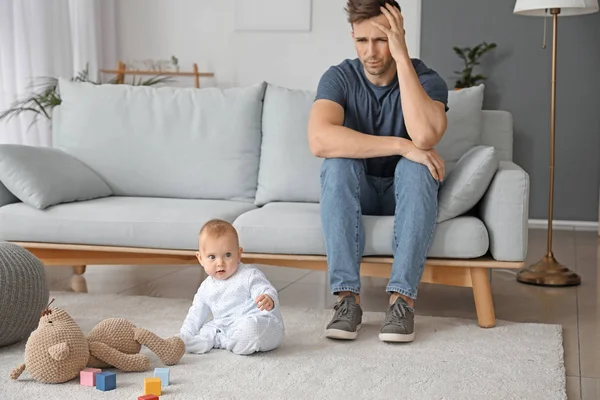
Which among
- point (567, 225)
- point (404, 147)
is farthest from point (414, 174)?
point (567, 225)

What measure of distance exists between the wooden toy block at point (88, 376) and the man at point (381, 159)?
747mm

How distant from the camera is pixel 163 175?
3.38 meters

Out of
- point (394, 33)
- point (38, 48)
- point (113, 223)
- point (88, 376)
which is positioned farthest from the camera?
point (38, 48)

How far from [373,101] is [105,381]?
4.40 feet

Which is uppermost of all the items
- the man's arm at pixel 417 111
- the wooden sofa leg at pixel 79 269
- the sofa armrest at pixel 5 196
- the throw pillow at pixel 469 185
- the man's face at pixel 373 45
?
the man's face at pixel 373 45

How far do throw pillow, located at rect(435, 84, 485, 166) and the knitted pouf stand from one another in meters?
1.55

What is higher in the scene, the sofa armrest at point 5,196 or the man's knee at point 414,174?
the man's knee at point 414,174

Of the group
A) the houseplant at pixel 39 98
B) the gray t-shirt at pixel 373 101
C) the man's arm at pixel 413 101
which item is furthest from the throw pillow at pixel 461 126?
the houseplant at pixel 39 98

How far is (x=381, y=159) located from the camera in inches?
111

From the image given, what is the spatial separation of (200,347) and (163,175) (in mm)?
1203

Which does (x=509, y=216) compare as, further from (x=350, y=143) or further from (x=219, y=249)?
(x=219, y=249)

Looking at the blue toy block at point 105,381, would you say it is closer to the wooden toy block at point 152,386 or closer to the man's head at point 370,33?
the wooden toy block at point 152,386

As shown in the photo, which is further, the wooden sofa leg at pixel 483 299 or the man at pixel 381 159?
the wooden sofa leg at pixel 483 299

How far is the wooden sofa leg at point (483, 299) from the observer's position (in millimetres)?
2688
